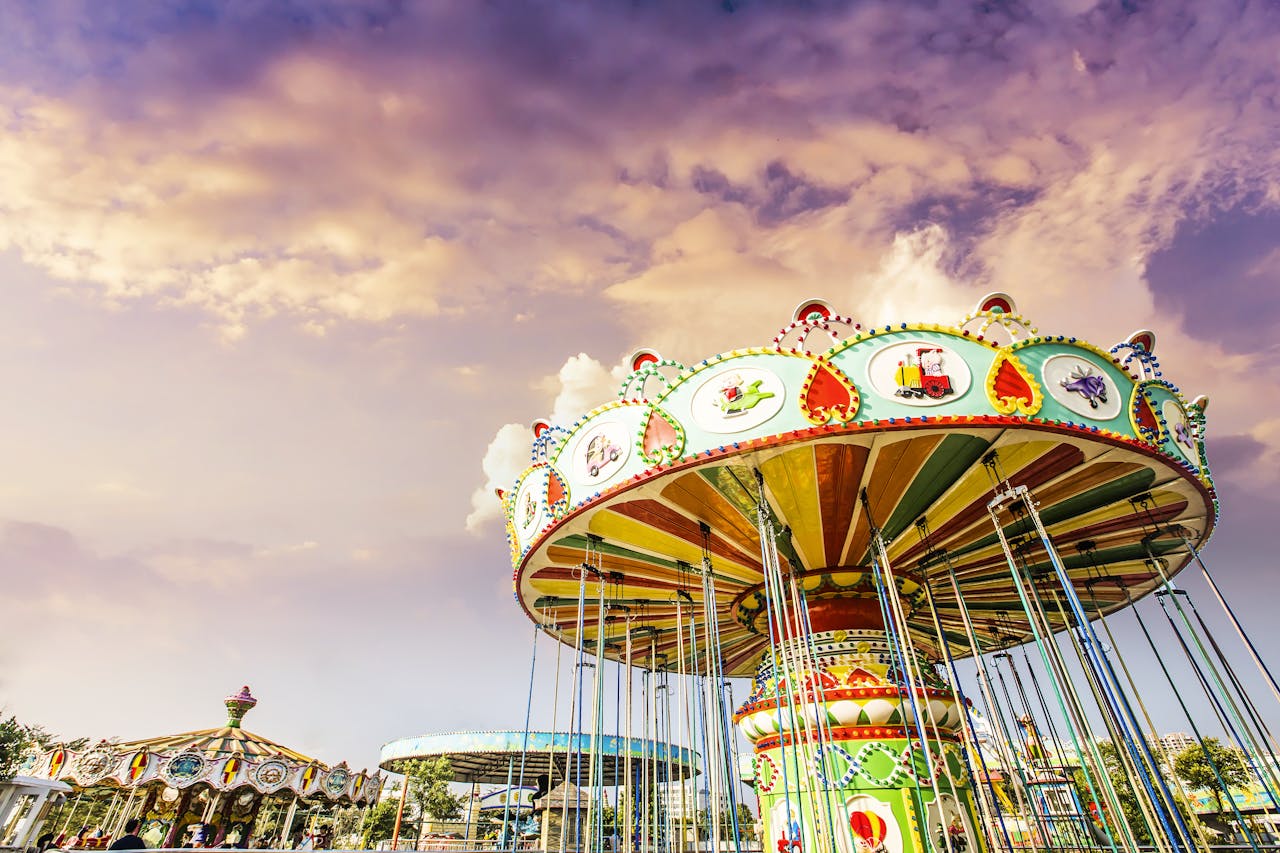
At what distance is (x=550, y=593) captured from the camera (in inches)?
410

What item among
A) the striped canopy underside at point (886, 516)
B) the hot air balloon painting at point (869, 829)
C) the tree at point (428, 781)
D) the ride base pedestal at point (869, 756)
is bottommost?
the hot air balloon painting at point (869, 829)

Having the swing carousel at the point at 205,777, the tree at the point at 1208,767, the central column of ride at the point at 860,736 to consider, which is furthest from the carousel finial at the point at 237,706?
the tree at the point at 1208,767

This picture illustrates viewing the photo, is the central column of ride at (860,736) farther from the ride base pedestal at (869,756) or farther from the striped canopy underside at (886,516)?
the striped canopy underside at (886,516)

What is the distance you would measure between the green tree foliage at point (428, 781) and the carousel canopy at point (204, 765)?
11.0 meters

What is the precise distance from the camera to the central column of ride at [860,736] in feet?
25.0

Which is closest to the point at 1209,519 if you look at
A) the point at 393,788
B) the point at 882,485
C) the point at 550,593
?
the point at 882,485

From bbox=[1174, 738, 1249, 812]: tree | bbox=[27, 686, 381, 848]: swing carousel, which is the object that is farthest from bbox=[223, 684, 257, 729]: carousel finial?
bbox=[1174, 738, 1249, 812]: tree

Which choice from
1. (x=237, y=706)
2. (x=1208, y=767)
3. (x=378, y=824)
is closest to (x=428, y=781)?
(x=378, y=824)

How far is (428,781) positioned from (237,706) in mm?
12561

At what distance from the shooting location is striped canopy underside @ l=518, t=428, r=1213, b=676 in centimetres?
710

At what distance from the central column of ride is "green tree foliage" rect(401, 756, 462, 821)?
72.7ft

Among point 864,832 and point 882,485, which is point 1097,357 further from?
point 864,832

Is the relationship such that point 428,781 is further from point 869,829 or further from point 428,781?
point 869,829

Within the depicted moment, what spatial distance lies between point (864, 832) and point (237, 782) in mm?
13974
